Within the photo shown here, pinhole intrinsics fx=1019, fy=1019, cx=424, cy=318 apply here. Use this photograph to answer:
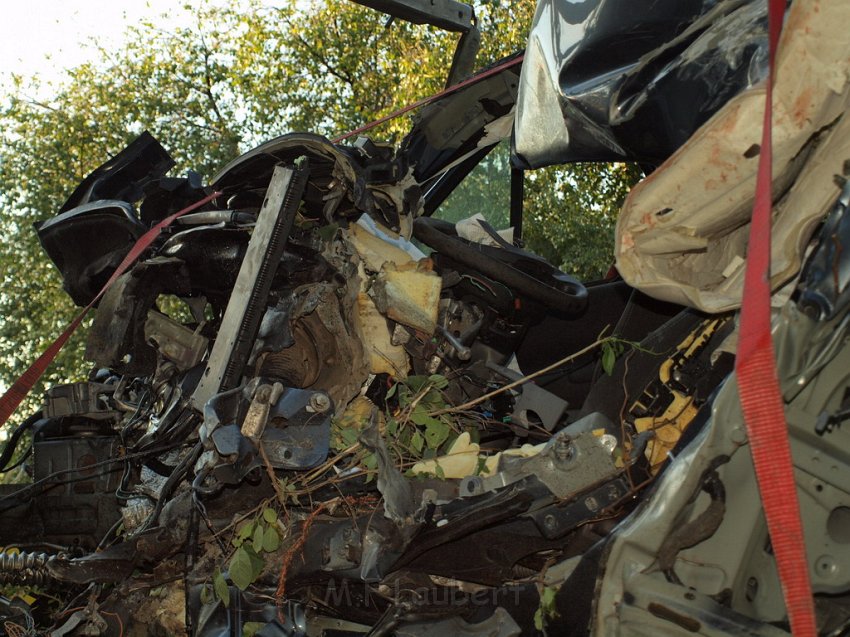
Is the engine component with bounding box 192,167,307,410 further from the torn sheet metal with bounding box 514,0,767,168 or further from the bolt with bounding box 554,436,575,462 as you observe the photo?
the bolt with bounding box 554,436,575,462

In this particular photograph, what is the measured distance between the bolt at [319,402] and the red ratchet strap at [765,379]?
148 centimetres

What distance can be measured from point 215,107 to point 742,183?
56.9ft

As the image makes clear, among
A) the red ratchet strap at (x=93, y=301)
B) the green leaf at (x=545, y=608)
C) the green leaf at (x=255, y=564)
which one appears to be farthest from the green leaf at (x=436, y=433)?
the red ratchet strap at (x=93, y=301)

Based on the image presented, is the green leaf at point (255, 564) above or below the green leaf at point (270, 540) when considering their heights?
below

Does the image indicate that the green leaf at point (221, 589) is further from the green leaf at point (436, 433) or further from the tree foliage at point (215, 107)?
the tree foliage at point (215, 107)

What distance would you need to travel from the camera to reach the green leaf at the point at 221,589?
3318 millimetres

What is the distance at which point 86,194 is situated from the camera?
4156 millimetres

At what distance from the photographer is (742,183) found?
8.00 feet

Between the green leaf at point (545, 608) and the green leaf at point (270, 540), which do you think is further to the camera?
the green leaf at point (270, 540)

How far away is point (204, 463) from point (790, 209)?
1.93m

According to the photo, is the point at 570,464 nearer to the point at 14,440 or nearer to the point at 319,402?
the point at 319,402

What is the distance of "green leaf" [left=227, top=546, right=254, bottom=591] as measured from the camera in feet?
10.7

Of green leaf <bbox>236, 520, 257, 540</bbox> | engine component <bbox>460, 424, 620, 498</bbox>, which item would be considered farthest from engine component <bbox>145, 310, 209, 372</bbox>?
engine component <bbox>460, 424, 620, 498</bbox>

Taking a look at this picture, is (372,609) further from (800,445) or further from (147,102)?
→ (147,102)
